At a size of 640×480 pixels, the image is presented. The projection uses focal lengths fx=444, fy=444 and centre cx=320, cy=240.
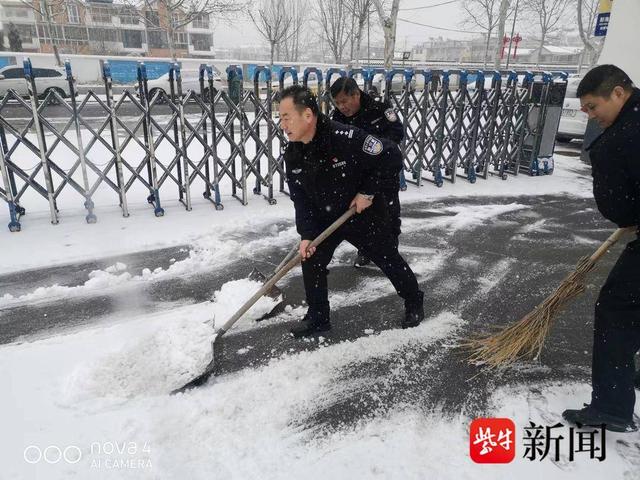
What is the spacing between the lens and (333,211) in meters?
3.02

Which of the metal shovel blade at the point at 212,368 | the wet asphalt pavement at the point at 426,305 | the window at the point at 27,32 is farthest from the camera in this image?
the window at the point at 27,32

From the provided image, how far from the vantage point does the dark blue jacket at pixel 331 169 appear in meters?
2.86

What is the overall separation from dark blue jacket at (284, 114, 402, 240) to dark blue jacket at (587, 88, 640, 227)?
4.11 ft

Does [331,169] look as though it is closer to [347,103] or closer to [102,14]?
[347,103]

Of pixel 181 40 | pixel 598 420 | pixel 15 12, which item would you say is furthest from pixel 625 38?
pixel 15 12

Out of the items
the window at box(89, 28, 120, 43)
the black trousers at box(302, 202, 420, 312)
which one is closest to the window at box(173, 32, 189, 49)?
the window at box(89, 28, 120, 43)

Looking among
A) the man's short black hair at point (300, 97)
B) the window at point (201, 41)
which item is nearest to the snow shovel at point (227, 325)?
the man's short black hair at point (300, 97)

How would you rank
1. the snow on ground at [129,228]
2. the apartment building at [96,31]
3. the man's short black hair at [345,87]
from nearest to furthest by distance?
the man's short black hair at [345,87] → the snow on ground at [129,228] → the apartment building at [96,31]

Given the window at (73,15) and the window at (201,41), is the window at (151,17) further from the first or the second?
the window at (201,41)

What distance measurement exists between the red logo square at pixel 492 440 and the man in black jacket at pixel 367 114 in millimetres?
1691

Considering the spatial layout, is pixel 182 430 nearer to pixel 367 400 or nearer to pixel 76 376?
pixel 76 376

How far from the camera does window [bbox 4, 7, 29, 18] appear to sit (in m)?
45.9

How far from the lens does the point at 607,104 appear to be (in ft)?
6.91

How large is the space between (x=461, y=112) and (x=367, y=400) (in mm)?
5896
